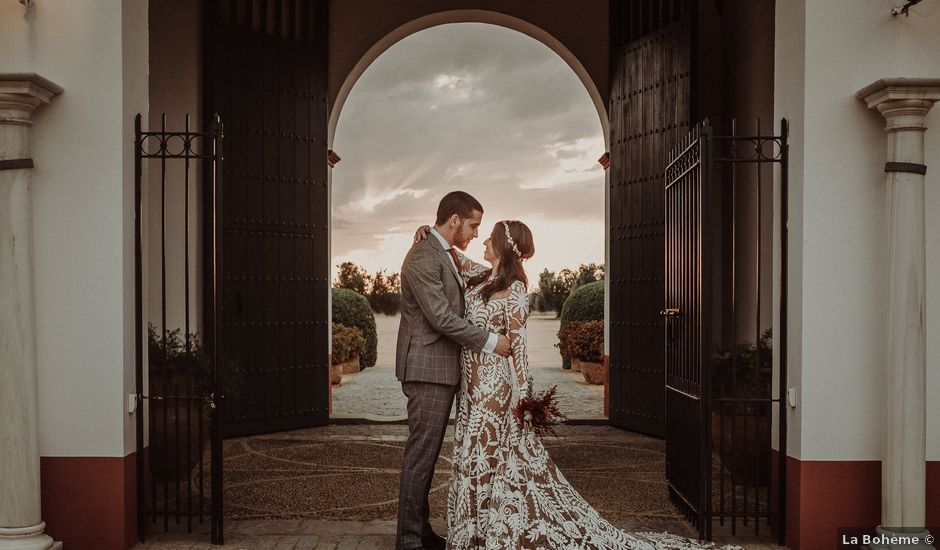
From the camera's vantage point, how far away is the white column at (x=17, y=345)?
13.2 ft

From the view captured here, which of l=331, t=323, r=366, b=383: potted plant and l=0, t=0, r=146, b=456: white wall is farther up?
l=0, t=0, r=146, b=456: white wall

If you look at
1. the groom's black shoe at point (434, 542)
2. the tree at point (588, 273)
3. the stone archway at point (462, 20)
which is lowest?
the groom's black shoe at point (434, 542)

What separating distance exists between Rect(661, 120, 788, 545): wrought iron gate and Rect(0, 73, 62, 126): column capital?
3467 millimetres

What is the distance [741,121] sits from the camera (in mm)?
8055

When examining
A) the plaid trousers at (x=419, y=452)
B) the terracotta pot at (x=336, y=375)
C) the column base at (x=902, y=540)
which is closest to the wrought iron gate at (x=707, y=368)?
the column base at (x=902, y=540)

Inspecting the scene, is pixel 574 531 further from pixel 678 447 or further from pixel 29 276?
pixel 29 276

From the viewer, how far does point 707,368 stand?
4551 millimetres

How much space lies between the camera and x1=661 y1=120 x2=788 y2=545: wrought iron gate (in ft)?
14.9

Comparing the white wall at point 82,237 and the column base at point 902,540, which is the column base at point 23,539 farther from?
the column base at point 902,540

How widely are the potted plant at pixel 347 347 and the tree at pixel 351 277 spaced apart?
385cm

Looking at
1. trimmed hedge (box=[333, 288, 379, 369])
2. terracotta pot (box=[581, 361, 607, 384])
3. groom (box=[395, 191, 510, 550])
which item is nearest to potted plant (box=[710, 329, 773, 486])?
groom (box=[395, 191, 510, 550])

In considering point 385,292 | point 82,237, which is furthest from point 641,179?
point 385,292

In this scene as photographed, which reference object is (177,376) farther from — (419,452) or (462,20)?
(462,20)

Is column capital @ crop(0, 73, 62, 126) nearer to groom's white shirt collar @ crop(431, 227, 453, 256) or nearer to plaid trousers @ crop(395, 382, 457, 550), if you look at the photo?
groom's white shirt collar @ crop(431, 227, 453, 256)
